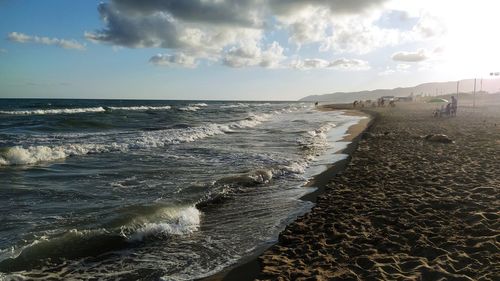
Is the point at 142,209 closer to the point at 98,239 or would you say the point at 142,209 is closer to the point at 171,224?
the point at 171,224

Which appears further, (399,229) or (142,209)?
(142,209)

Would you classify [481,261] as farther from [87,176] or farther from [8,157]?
[8,157]

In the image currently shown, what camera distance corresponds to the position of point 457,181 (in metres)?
9.18

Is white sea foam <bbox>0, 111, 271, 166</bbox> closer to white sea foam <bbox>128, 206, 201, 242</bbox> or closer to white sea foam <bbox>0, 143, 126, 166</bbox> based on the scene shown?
white sea foam <bbox>0, 143, 126, 166</bbox>

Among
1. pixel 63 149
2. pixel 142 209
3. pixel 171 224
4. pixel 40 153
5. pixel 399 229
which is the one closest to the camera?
pixel 399 229

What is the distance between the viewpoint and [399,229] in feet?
20.5

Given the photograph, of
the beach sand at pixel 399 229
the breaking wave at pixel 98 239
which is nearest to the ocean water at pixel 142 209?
Answer: the breaking wave at pixel 98 239

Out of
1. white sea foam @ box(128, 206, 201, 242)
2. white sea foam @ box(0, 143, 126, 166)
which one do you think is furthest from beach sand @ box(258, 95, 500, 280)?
white sea foam @ box(0, 143, 126, 166)

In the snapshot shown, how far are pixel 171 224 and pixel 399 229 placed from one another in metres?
3.82

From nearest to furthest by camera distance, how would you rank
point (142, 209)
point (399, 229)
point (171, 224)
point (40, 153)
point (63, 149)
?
point (399, 229) < point (171, 224) < point (142, 209) < point (40, 153) < point (63, 149)

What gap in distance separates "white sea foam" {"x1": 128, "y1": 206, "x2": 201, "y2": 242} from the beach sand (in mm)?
1749

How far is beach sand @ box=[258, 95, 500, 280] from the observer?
488 centimetres

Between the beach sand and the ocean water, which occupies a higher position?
the beach sand

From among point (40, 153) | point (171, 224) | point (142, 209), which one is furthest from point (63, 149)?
point (171, 224)
